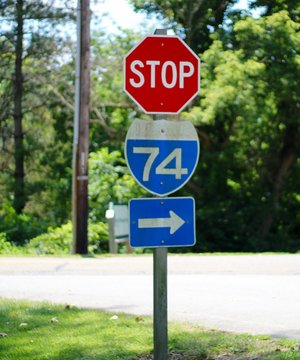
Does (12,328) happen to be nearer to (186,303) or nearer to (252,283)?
(186,303)

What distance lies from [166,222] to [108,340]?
1.99 m

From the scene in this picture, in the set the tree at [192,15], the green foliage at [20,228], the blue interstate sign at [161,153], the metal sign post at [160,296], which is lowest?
the green foliage at [20,228]

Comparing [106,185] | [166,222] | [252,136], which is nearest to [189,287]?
[166,222]

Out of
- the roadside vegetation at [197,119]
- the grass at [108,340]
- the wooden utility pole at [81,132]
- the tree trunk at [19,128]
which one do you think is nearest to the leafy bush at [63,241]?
the roadside vegetation at [197,119]

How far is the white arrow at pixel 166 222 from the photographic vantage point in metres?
5.21

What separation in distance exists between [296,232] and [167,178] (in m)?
24.3

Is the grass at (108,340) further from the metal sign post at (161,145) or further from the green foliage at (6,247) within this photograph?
the green foliage at (6,247)

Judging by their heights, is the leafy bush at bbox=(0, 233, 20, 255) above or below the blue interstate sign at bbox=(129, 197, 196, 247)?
below

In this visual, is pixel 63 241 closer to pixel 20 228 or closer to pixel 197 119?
pixel 20 228

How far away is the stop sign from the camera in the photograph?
5180 millimetres

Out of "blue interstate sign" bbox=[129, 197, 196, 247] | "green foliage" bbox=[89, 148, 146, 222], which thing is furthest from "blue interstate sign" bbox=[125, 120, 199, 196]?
"green foliage" bbox=[89, 148, 146, 222]

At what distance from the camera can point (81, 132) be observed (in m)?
17.1

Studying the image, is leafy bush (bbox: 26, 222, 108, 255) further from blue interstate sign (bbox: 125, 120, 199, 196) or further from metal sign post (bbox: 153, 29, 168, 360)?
blue interstate sign (bbox: 125, 120, 199, 196)

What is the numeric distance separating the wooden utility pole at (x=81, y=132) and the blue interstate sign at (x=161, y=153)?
38.9 feet
